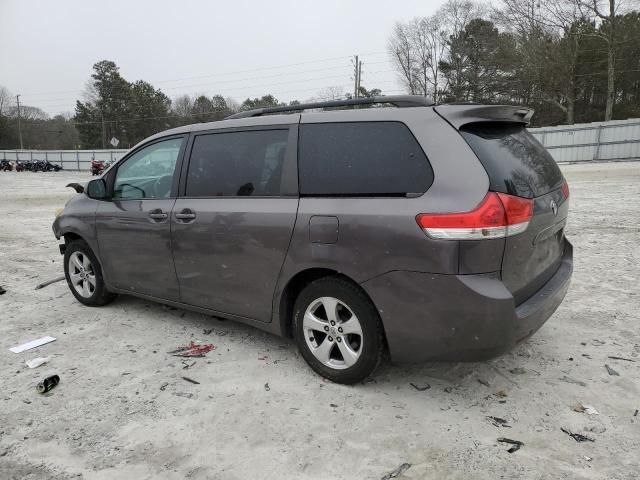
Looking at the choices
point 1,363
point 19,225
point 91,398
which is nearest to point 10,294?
point 1,363

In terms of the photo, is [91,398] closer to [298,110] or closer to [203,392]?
[203,392]

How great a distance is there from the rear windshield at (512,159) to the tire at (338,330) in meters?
1.05

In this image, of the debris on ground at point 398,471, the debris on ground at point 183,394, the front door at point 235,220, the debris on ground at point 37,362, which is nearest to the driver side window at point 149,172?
the front door at point 235,220

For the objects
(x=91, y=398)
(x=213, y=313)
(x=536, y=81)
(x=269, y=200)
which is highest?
(x=536, y=81)

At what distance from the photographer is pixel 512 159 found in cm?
291

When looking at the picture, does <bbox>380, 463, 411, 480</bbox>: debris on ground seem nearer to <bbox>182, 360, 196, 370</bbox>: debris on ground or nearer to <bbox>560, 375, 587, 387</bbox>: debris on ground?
<bbox>560, 375, 587, 387</bbox>: debris on ground

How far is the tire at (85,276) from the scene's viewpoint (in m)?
4.77

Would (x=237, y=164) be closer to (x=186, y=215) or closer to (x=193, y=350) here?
(x=186, y=215)

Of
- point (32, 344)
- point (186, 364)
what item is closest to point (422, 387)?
point (186, 364)

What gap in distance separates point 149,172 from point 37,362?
5.90ft

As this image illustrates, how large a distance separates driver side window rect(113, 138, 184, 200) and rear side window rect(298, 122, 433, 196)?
1.40 metres

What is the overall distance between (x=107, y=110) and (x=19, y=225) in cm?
6643

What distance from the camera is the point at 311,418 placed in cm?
286

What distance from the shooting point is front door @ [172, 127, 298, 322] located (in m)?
3.34
